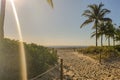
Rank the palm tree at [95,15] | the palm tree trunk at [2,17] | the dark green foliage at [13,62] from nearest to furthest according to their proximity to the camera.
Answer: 1. the dark green foliage at [13,62]
2. the palm tree trunk at [2,17]
3. the palm tree at [95,15]

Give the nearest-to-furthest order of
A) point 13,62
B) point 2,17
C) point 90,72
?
1. point 13,62
2. point 2,17
3. point 90,72

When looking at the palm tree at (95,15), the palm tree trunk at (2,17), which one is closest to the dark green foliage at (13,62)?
the palm tree trunk at (2,17)

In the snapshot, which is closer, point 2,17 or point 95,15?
point 2,17

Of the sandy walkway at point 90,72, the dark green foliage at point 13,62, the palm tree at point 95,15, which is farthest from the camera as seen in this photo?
the palm tree at point 95,15

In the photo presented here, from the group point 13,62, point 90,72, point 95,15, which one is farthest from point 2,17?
point 95,15

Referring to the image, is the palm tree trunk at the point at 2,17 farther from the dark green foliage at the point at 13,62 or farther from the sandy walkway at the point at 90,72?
the sandy walkway at the point at 90,72

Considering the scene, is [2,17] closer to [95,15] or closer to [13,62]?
[13,62]

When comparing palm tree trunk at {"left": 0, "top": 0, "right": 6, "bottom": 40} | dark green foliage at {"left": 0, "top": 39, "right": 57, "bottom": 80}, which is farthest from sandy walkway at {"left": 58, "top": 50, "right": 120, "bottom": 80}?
palm tree trunk at {"left": 0, "top": 0, "right": 6, "bottom": 40}

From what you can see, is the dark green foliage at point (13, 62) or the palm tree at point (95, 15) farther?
the palm tree at point (95, 15)

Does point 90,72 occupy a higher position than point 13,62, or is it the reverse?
point 13,62

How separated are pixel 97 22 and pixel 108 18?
1797mm

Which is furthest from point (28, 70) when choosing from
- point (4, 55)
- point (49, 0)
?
point (49, 0)

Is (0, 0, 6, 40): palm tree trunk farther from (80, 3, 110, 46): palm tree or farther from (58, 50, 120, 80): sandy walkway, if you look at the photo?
(80, 3, 110, 46): palm tree

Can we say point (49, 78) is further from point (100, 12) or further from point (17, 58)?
point (100, 12)
